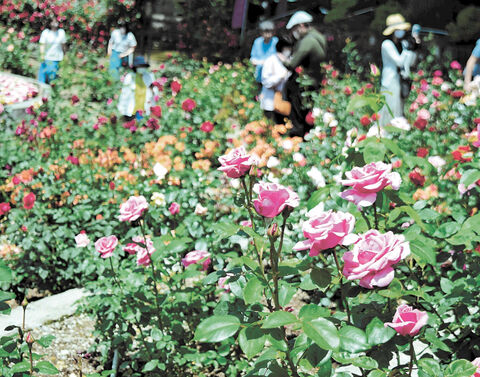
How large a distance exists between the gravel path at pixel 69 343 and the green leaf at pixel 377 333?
4.63ft

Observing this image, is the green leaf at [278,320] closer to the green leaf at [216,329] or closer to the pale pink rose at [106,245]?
the green leaf at [216,329]

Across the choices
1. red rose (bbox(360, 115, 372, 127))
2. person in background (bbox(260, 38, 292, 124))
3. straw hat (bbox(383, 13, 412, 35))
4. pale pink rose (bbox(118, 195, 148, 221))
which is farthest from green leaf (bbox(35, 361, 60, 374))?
person in background (bbox(260, 38, 292, 124))

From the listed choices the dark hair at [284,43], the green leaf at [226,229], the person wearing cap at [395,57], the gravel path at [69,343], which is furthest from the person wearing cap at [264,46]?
the green leaf at [226,229]

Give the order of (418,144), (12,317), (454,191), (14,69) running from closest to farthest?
(12,317) → (454,191) → (418,144) → (14,69)

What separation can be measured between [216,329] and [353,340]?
280 mm

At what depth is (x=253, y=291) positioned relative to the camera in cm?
112

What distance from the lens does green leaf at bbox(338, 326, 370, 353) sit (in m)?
1.10

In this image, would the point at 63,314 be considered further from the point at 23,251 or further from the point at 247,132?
the point at 247,132

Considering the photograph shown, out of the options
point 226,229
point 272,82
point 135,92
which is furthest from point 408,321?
point 135,92

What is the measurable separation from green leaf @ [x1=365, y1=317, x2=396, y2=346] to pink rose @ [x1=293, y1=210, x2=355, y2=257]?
219mm

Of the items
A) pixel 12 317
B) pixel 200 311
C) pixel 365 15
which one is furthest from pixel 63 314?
pixel 365 15

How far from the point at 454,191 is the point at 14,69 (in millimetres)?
8437

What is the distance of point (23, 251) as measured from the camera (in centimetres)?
295

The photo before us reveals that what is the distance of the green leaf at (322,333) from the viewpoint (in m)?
0.97
